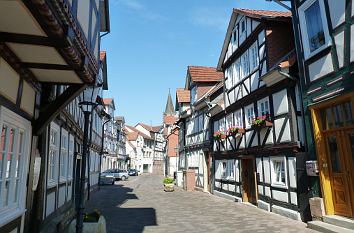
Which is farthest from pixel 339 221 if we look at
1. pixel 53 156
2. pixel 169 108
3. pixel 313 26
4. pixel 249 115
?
pixel 169 108

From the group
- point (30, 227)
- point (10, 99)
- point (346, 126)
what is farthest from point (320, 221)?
point (10, 99)

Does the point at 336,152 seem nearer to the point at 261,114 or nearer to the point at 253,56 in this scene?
the point at 261,114

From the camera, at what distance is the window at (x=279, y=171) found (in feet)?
36.4

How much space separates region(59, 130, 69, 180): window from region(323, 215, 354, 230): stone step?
7997mm

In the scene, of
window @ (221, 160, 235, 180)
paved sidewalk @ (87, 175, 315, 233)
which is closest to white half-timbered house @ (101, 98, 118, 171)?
window @ (221, 160, 235, 180)

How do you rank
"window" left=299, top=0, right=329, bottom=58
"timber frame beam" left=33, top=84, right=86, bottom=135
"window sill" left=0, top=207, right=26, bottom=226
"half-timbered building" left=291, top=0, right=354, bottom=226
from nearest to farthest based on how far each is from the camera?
"window sill" left=0, top=207, right=26, bottom=226, "timber frame beam" left=33, top=84, right=86, bottom=135, "half-timbered building" left=291, top=0, right=354, bottom=226, "window" left=299, top=0, right=329, bottom=58

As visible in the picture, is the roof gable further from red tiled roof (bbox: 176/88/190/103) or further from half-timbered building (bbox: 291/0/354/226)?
red tiled roof (bbox: 176/88/190/103)

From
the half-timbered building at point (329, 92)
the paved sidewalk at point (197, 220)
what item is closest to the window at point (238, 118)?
the paved sidewalk at point (197, 220)

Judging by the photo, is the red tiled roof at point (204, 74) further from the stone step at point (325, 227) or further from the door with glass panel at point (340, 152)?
the stone step at point (325, 227)

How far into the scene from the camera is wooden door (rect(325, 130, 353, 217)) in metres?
8.09

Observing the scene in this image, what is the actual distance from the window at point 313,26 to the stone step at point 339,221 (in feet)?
14.7

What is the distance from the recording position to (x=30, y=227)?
675 cm

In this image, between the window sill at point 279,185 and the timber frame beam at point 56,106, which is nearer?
the timber frame beam at point 56,106

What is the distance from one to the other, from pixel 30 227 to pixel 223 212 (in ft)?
24.2
